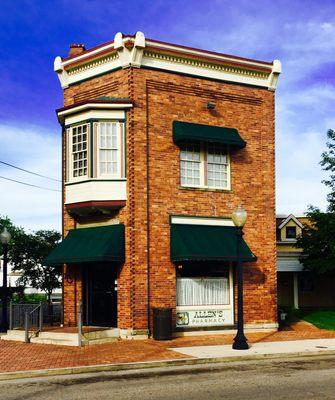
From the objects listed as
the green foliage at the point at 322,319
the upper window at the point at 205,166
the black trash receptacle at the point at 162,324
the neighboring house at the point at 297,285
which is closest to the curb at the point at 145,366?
the black trash receptacle at the point at 162,324

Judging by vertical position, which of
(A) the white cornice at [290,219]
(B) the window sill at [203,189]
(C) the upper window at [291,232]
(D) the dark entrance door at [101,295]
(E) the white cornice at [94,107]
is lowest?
(D) the dark entrance door at [101,295]

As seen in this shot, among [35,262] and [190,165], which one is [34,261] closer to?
[35,262]

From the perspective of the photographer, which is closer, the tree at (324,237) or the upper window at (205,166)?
the upper window at (205,166)

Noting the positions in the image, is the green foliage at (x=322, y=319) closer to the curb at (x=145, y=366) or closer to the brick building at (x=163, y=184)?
the brick building at (x=163, y=184)

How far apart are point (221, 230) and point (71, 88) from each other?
7.99 metres

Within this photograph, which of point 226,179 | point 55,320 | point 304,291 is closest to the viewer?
point 226,179

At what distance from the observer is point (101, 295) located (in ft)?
72.8

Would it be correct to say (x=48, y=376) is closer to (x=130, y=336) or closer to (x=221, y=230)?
(x=130, y=336)

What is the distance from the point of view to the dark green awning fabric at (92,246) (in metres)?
20.4

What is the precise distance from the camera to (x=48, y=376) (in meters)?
13.9

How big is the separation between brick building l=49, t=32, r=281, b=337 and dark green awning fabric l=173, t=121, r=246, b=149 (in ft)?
0.16

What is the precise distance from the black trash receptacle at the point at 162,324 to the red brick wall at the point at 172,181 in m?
0.58

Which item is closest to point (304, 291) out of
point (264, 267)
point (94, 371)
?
point (264, 267)

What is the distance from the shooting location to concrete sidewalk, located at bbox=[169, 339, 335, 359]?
16.5m
